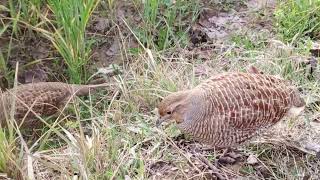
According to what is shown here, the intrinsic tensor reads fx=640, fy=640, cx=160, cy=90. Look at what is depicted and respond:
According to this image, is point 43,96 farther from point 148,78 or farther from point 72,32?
point 148,78

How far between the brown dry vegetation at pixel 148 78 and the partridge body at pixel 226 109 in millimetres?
A: 250

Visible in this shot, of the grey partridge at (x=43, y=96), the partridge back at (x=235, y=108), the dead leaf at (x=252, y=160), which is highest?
the partridge back at (x=235, y=108)

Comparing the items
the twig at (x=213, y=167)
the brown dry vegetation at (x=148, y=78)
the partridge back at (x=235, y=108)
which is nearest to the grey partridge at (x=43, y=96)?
the brown dry vegetation at (x=148, y=78)

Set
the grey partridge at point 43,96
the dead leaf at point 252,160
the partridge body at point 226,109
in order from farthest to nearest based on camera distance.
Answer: the grey partridge at point 43,96 < the dead leaf at point 252,160 < the partridge body at point 226,109

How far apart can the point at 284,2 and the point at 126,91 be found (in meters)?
1.56

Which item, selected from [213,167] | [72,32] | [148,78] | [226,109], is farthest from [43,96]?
[226,109]

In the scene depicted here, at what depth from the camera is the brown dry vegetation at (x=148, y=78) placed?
11.4 feet

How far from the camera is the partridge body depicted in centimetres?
332

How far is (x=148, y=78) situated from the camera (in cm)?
442

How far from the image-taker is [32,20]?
4.64m

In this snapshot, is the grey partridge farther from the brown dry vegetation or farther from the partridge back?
the partridge back

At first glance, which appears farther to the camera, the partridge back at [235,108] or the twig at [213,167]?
the twig at [213,167]

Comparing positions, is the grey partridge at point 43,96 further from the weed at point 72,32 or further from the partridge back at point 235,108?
the partridge back at point 235,108

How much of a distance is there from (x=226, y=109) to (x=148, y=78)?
1180 millimetres
